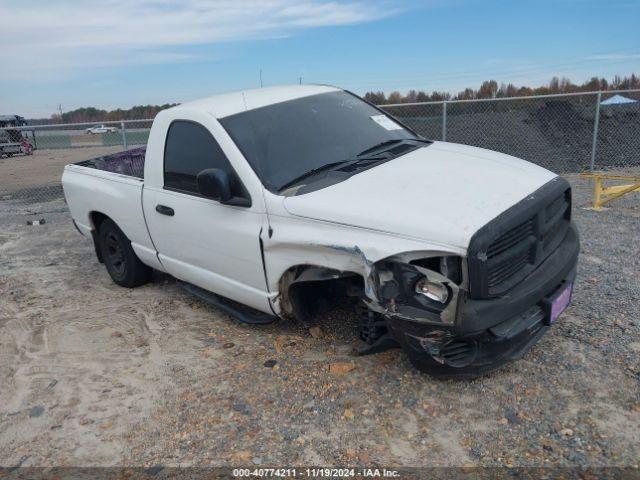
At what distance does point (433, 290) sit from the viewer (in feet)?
9.72

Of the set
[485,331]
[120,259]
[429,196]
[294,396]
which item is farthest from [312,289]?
[120,259]

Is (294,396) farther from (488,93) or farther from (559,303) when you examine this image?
(488,93)

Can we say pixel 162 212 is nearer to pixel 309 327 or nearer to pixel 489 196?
pixel 309 327

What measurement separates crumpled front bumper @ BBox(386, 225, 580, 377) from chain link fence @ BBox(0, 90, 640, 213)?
7.86 m

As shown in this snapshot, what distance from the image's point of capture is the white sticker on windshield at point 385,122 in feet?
15.0

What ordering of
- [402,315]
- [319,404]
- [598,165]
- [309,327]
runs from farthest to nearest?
[598,165]
[309,327]
[319,404]
[402,315]

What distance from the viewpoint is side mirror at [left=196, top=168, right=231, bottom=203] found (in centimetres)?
364

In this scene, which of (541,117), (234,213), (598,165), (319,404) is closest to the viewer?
(319,404)

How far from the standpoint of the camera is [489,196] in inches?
124

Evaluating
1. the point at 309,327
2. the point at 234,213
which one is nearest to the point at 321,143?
the point at 234,213

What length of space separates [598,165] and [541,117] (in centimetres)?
689

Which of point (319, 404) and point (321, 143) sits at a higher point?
point (321, 143)

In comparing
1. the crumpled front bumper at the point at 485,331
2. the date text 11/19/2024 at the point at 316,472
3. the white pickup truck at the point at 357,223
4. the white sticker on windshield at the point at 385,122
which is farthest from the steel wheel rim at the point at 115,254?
the crumpled front bumper at the point at 485,331

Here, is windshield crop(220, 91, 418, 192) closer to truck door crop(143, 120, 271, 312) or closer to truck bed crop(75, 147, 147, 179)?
truck door crop(143, 120, 271, 312)
